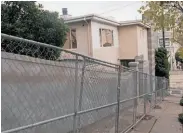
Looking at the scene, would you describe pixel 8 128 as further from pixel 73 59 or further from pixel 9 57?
pixel 73 59

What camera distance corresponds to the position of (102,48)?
1914 cm

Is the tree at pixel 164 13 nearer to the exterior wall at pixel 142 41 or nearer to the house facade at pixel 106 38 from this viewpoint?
the house facade at pixel 106 38

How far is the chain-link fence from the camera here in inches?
116

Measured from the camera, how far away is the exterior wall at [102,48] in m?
18.3

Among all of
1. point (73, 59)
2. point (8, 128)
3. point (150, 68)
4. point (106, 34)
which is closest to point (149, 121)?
point (73, 59)

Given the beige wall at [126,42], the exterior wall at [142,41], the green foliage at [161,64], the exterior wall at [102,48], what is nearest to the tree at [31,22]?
the exterior wall at [102,48]

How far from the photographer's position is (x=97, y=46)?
18.7 metres

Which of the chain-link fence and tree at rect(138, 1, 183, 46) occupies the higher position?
tree at rect(138, 1, 183, 46)

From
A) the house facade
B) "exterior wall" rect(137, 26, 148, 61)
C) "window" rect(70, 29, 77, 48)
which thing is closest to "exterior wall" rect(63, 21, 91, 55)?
the house facade

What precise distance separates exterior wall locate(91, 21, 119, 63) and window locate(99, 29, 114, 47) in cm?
24

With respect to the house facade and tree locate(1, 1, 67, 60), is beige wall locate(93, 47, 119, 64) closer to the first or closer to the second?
the house facade

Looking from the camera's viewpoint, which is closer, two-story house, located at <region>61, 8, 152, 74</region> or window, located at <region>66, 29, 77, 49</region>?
two-story house, located at <region>61, 8, 152, 74</region>

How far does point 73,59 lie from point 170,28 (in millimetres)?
7812

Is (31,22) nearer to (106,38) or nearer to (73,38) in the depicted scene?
(73,38)
